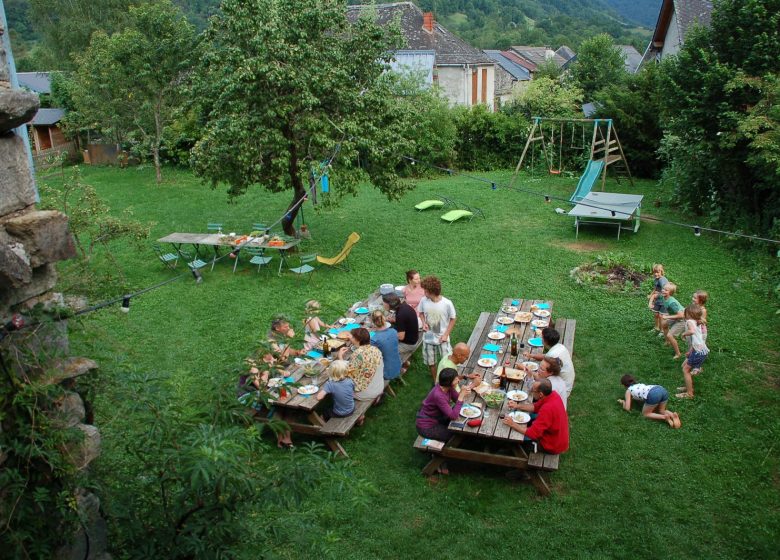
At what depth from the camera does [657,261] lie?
13609 mm

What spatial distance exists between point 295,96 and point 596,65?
101 ft

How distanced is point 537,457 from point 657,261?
8.30 metres

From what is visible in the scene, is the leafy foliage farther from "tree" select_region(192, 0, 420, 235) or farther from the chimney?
the chimney

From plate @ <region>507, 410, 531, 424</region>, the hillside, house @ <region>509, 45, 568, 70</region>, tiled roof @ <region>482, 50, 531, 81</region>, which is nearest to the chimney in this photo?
tiled roof @ <region>482, 50, 531, 81</region>

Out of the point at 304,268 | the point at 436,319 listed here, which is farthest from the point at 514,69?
the point at 436,319

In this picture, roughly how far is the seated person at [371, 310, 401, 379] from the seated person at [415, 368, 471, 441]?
1.38 meters

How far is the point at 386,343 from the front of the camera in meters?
8.49

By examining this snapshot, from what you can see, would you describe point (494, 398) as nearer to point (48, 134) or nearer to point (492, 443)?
point (492, 443)

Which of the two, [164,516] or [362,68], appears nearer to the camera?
[164,516]

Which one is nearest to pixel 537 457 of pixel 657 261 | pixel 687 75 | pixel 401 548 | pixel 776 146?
pixel 401 548

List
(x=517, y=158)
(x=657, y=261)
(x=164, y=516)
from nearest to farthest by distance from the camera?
(x=164, y=516) < (x=657, y=261) < (x=517, y=158)

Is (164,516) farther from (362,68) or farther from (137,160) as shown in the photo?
(137,160)

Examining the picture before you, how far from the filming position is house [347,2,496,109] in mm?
34062

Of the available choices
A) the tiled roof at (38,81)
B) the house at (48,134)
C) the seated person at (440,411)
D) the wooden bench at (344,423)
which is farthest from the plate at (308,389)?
the tiled roof at (38,81)
